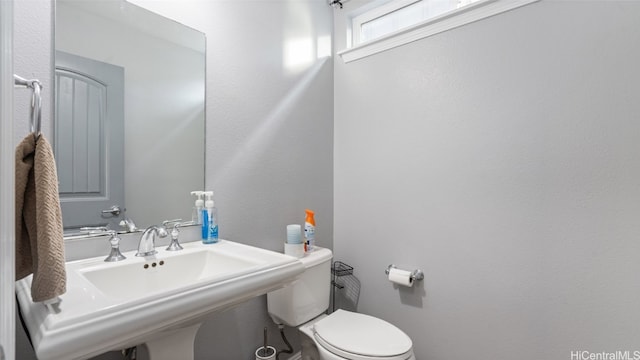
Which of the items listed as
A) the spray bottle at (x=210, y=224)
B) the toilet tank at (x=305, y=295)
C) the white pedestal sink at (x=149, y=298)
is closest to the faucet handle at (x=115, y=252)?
the white pedestal sink at (x=149, y=298)

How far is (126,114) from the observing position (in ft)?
3.72

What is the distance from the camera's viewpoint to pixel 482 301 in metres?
Answer: 1.46

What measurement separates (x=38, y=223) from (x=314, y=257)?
110cm

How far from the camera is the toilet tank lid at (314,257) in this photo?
1.48 meters

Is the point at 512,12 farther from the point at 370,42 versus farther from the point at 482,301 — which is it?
the point at 482,301

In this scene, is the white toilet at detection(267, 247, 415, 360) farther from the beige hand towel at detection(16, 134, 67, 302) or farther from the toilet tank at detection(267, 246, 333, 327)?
the beige hand towel at detection(16, 134, 67, 302)

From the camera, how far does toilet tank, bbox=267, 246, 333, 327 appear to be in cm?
146

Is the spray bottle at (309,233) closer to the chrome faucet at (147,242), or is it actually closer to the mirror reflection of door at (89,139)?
the chrome faucet at (147,242)

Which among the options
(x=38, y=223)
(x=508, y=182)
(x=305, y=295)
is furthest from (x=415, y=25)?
(x=38, y=223)

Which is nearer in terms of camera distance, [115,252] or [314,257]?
[115,252]

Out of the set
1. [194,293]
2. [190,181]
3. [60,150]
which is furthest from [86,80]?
[194,293]

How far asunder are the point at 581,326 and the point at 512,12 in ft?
4.45

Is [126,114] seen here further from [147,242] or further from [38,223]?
[38,223]

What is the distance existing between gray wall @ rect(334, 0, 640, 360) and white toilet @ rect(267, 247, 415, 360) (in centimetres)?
38
